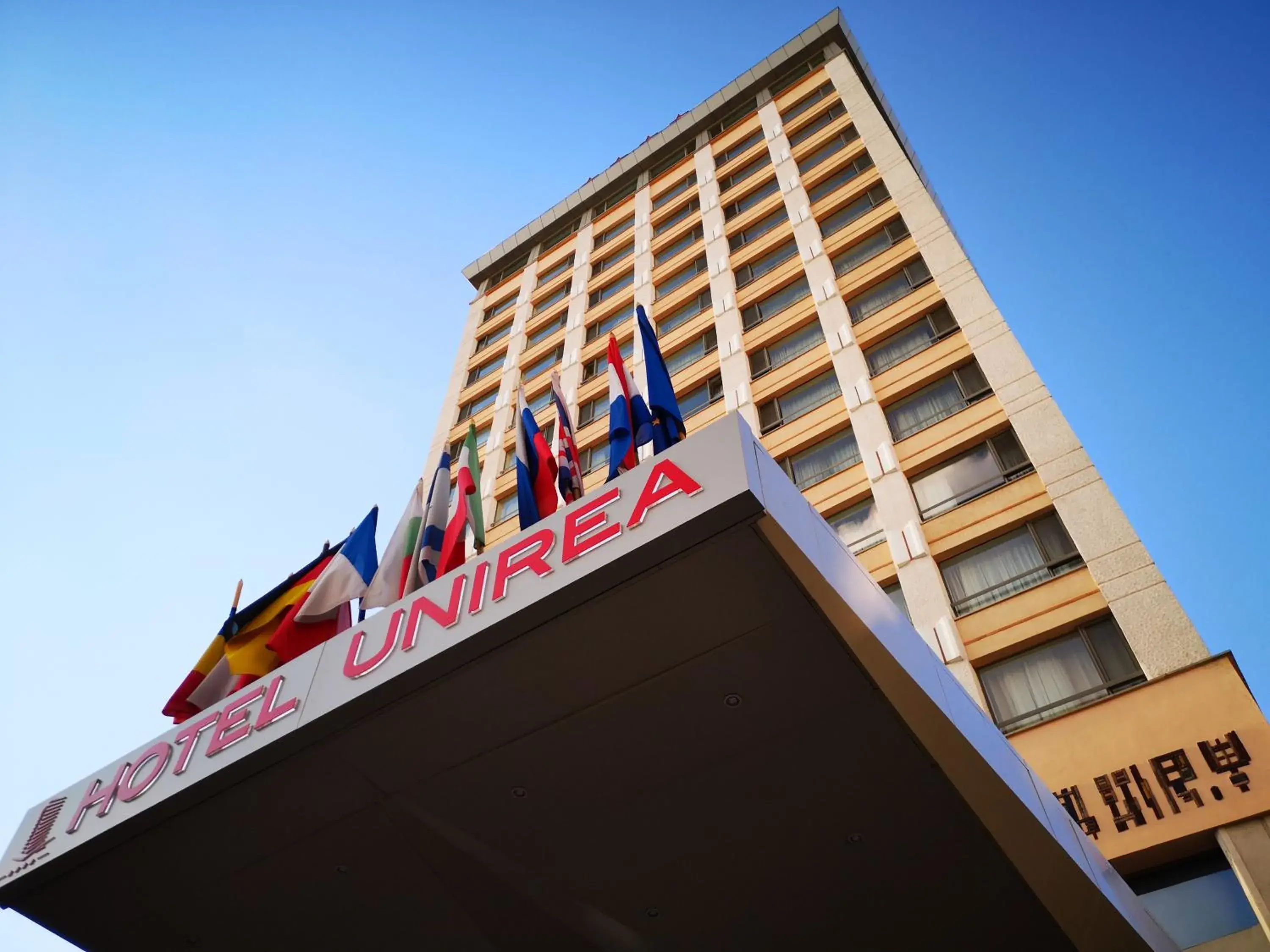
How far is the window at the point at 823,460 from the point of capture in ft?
65.9

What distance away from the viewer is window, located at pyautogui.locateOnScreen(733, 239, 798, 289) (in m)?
27.6

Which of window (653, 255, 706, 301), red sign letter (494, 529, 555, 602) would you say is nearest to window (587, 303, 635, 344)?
window (653, 255, 706, 301)

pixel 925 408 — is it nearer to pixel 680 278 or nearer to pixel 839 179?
pixel 839 179

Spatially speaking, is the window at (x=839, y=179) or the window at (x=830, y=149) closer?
the window at (x=839, y=179)

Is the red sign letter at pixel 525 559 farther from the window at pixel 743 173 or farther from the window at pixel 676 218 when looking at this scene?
the window at pixel 676 218

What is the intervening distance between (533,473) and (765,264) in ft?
59.8

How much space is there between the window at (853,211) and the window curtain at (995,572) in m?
13.0

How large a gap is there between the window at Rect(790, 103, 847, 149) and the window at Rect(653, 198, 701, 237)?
12.9 ft

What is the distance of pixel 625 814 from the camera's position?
8.85m

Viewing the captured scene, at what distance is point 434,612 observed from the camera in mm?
8625

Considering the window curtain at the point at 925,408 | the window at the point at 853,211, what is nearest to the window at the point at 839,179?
the window at the point at 853,211

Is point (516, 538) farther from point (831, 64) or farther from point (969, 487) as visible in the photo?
point (831, 64)

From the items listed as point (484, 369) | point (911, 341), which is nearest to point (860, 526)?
point (911, 341)

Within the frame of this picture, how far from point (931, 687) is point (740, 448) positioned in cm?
262
